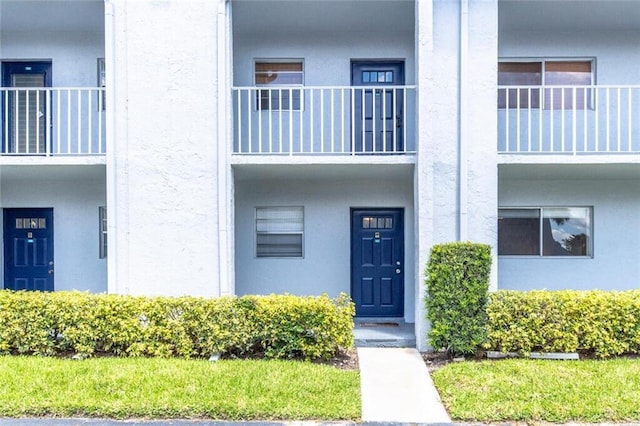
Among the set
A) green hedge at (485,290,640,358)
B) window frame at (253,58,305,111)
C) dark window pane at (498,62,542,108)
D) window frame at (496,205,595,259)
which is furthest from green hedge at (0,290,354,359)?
dark window pane at (498,62,542,108)

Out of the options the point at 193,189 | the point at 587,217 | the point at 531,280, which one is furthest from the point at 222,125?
the point at 587,217

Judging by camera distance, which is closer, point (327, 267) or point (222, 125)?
point (222, 125)

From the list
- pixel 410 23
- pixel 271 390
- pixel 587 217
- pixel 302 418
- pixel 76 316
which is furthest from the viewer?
pixel 587 217

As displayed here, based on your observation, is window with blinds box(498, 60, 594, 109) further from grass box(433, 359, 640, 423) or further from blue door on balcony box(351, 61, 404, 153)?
grass box(433, 359, 640, 423)

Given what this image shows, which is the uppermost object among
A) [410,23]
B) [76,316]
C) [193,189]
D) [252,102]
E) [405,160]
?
[410,23]

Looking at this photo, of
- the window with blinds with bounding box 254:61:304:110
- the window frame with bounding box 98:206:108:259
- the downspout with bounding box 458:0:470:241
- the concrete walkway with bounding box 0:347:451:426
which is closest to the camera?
the concrete walkway with bounding box 0:347:451:426

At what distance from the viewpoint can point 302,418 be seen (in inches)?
183

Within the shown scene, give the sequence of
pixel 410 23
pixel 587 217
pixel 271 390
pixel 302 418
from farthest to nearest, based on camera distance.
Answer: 1. pixel 587 217
2. pixel 410 23
3. pixel 271 390
4. pixel 302 418

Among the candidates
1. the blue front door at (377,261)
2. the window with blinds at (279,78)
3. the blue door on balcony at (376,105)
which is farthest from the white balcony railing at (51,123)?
the blue front door at (377,261)

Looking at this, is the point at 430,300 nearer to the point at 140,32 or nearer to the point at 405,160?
the point at 405,160

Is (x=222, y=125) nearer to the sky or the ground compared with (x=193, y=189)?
nearer to the sky

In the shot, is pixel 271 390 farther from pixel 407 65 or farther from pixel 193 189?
pixel 407 65

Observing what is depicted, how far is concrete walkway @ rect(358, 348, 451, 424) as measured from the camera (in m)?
4.80

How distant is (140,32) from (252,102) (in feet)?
7.86
